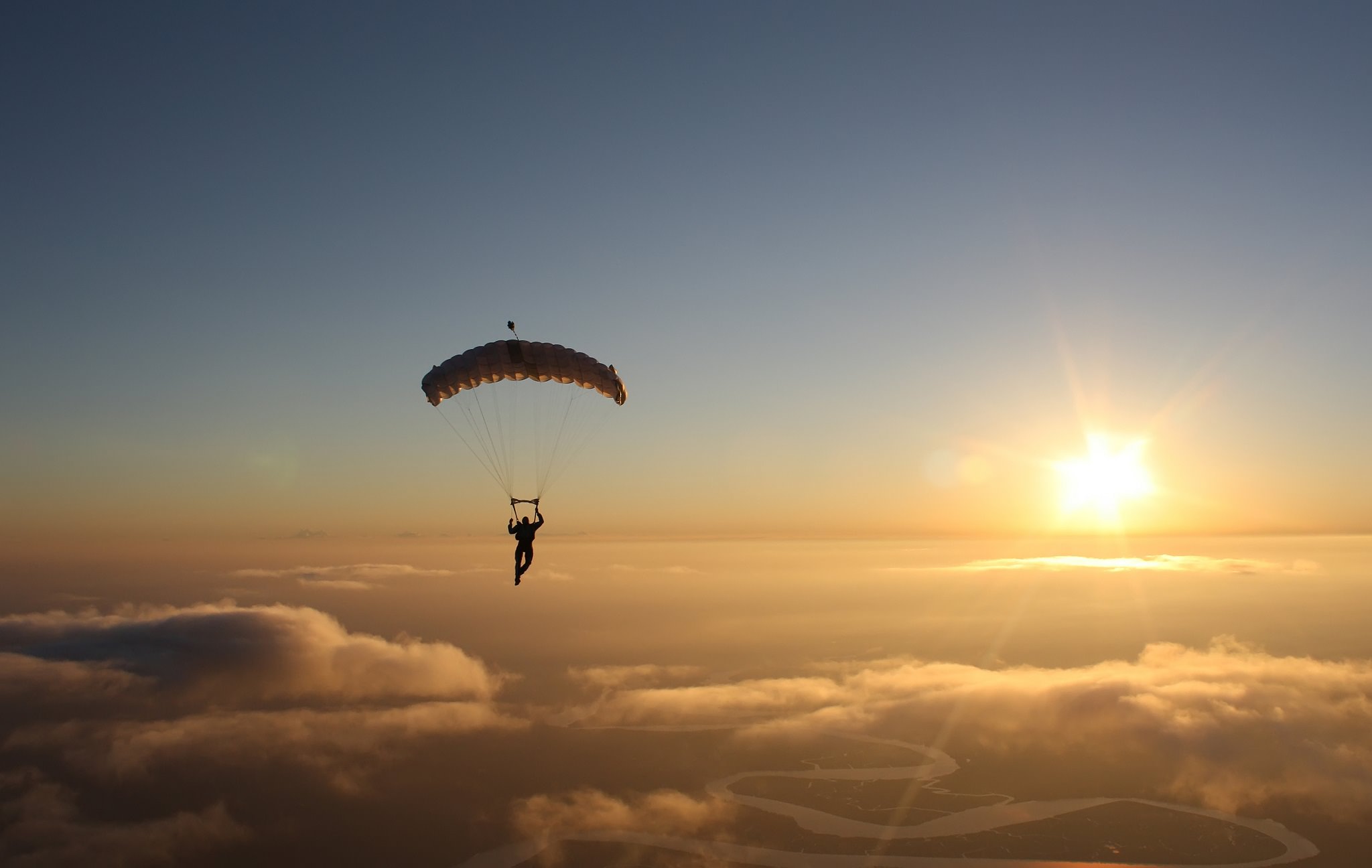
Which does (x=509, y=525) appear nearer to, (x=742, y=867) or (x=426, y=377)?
(x=426, y=377)

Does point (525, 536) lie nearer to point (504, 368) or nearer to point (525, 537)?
point (525, 537)

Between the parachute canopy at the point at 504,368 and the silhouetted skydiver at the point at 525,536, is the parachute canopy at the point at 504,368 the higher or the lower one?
the higher one

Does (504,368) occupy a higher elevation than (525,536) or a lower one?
higher

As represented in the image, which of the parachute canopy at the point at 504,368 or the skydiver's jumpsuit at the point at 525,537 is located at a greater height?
the parachute canopy at the point at 504,368

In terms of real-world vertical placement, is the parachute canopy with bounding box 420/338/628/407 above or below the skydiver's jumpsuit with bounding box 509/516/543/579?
above

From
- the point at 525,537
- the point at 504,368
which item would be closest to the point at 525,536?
the point at 525,537

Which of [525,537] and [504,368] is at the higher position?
[504,368]

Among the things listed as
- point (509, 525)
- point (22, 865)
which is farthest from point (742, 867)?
point (509, 525)

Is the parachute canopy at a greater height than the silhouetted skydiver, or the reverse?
the parachute canopy
